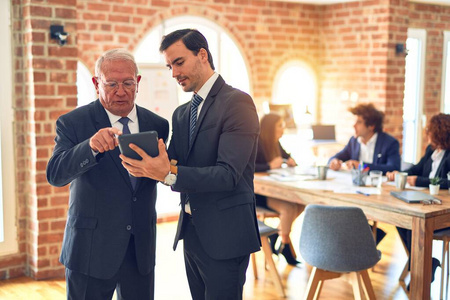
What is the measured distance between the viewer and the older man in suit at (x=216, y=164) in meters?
2.05

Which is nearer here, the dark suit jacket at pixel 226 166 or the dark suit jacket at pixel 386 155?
the dark suit jacket at pixel 226 166

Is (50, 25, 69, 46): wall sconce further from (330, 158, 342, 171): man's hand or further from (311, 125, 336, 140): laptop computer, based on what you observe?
(311, 125, 336, 140): laptop computer

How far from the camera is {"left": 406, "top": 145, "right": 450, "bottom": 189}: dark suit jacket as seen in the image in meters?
4.19

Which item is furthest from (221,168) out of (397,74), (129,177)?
(397,74)

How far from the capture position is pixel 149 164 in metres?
1.91

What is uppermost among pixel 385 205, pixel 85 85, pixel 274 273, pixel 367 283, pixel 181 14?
pixel 181 14

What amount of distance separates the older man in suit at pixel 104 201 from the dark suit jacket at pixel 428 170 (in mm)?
2693

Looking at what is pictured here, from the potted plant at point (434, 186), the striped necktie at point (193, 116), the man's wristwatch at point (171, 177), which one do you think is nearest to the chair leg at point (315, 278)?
the potted plant at point (434, 186)

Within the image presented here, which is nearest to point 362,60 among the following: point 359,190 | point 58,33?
point 359,190

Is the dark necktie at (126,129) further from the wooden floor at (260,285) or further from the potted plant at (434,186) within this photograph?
the potted plant at (434,186)

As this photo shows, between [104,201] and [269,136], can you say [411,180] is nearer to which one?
[269,136]

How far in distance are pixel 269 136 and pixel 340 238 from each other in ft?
6.34

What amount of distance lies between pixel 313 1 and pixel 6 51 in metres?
4.23

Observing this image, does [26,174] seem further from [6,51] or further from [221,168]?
[221,168]
